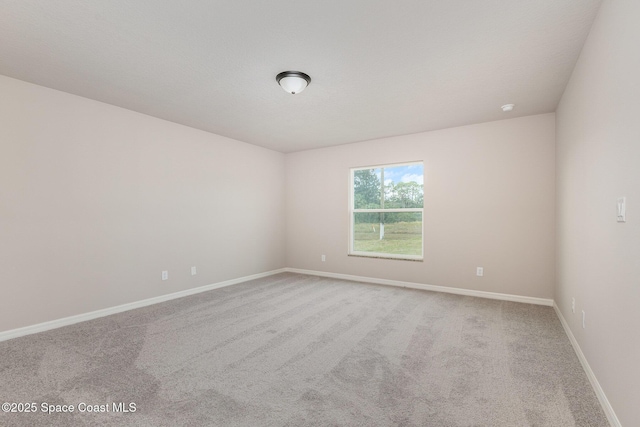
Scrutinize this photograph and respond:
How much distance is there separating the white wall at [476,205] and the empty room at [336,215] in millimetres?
28

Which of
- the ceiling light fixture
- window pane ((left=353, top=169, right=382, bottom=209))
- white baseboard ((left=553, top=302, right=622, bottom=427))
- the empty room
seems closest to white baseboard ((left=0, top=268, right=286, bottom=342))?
the empty room

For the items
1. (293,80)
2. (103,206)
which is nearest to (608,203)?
(293,80)

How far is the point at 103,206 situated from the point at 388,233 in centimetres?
408

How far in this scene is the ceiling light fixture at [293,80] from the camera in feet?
8.61

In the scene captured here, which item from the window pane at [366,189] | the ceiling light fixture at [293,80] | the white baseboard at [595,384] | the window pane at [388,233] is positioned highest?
the ceiling light fixture at [293,80]

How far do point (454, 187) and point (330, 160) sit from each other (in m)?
2.23

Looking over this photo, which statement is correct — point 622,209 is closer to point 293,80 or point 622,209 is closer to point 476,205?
point 293,80

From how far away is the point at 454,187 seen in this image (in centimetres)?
433

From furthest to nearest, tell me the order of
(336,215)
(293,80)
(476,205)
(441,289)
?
(336,215)
(441,289)
(476,205)
(293,80)

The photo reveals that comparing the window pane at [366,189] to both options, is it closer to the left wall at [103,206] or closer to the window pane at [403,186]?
the window pane at [403,186]

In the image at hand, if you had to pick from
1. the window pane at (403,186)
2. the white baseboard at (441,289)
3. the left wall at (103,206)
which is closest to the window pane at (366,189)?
the window pane at (403,186)

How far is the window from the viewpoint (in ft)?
15.6

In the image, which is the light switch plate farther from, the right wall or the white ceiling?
the white ceiling

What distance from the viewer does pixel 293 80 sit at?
8.66ft
